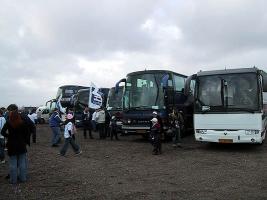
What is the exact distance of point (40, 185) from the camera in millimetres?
10070

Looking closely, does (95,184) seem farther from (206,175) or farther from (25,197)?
(206,175)

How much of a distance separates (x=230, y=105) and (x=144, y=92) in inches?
211

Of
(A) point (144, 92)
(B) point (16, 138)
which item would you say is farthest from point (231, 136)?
(B) point (16, 138)

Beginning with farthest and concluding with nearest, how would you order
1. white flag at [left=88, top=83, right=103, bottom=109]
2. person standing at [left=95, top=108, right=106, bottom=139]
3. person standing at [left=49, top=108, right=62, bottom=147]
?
1. white flag at [left=88, top=83, right=103, bottom=109]
2. person standing at [left=95, top=108, right=106, bottom=139]
3. person standing at [left=49, top=108, right=62, bottom=147]

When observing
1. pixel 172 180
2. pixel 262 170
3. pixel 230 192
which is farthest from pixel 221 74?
pixel 230 192

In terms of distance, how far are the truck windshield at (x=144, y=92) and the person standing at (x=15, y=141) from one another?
1000cm

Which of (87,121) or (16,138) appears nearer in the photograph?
(16,138)

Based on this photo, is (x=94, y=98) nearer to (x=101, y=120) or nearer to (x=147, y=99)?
(x=101, y=120)

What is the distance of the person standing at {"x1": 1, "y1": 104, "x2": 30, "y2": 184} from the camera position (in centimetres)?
1020

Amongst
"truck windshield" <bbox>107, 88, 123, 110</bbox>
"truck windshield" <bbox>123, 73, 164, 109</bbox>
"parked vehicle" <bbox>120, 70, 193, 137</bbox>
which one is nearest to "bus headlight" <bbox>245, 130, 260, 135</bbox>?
"parked vehicle" <bbox>120, 70, 193, 137</bbox>

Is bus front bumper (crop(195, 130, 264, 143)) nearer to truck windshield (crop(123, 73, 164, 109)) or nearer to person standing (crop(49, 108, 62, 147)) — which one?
truck windshield (crop(123, 73, 164, 109))

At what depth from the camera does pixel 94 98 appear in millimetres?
23828

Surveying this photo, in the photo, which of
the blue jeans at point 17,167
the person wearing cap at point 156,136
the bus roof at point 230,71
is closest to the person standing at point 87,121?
the person wearing cap at point 156,136

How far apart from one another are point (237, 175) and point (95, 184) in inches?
146
